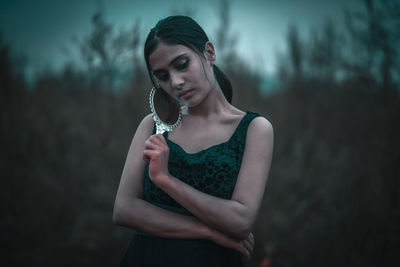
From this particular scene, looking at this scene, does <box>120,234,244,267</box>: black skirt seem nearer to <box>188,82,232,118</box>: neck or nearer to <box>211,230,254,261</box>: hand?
<box>211,230,254,261</box>: hand

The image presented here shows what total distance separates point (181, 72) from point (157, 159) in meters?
0.54

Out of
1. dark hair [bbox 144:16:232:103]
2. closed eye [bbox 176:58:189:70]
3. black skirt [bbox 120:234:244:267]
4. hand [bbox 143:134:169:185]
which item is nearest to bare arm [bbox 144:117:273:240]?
hand [bbox 143:134:169:185]

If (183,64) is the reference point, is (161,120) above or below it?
below

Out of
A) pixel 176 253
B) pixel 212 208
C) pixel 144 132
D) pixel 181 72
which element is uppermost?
pixel 181 72

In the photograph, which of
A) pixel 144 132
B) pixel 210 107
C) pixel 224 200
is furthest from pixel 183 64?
pixel 224 200

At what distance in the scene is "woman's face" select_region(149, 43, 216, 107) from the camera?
1574 mm

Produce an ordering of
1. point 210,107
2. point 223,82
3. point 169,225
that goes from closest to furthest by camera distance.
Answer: point 169,225 < point 210,107 < point 223,82

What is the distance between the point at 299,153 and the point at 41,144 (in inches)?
205

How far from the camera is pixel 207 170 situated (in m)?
1.49

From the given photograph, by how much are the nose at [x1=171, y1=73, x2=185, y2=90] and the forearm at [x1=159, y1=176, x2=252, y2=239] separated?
1.73ft

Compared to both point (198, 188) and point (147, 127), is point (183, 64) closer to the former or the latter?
point (147, 127)

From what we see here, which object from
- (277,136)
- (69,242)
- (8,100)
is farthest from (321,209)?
(8,100)

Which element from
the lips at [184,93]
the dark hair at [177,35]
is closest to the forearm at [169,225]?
the lips at [184,93]

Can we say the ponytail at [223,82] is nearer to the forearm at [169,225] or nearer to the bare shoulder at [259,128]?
the bare shoulder at [259,128]
